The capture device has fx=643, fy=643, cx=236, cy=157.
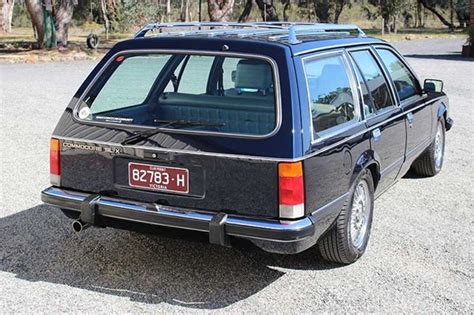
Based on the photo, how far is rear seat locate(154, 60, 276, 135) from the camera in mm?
4031

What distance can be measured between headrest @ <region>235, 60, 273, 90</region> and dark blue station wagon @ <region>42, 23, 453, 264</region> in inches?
0.4

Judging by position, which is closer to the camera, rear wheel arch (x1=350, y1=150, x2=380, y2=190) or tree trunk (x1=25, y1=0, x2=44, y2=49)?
rear wheel arch (x1=350, y1=150, x2=380, y2=190)

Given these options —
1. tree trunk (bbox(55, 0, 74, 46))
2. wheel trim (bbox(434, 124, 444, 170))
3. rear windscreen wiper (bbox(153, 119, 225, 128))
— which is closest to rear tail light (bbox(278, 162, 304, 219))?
rear windscreen wiper (bbox(153, 119, 225, 128))

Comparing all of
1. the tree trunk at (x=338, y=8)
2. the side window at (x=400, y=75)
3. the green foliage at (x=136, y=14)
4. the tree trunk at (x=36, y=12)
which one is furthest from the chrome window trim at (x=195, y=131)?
the tree trunk at (x=338, y=8)

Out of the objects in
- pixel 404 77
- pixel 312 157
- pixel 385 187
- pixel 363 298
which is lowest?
pixel 363 298

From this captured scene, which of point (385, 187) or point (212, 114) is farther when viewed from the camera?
point (385, 187)

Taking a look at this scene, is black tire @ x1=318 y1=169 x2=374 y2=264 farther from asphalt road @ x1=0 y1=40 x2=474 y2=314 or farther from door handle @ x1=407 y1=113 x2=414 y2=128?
door handle @ x1=407 y1=113 x2=414 y2=128

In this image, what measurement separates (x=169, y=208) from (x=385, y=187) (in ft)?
7.17

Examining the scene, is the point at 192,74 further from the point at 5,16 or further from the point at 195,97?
the point at 5,16

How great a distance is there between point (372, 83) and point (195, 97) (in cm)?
144

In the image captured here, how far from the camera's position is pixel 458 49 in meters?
30.6

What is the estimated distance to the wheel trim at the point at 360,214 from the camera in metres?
4.59

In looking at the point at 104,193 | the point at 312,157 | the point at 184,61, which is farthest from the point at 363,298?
the point at 184,61

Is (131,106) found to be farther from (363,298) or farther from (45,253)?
(363,298)
